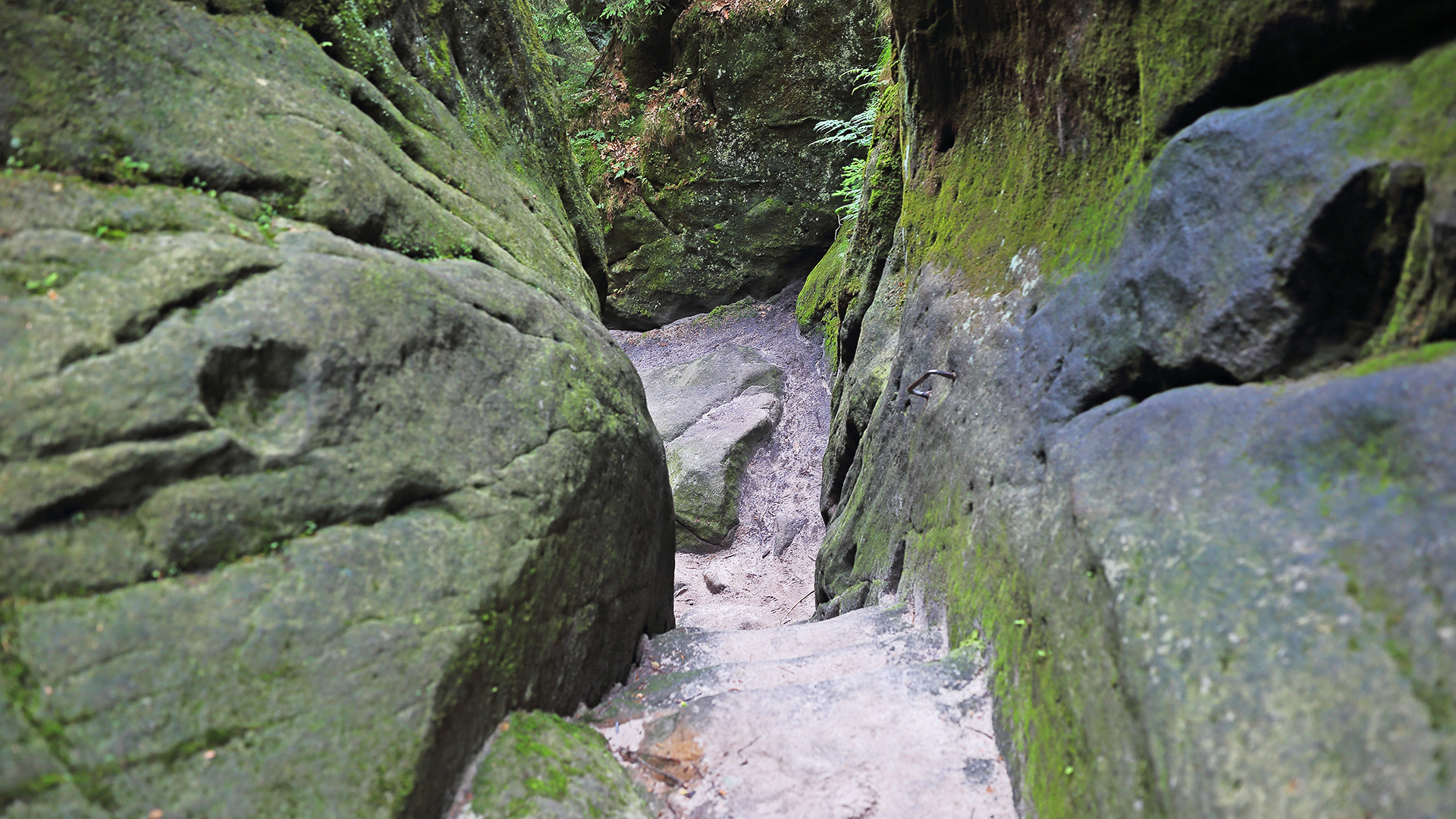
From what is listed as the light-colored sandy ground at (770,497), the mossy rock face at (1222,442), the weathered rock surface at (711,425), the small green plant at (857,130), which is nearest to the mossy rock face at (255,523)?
the mossy rock face at (1222,442)

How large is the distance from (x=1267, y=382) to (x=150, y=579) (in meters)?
3.59

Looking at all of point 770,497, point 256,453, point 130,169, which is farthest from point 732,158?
point 256,453

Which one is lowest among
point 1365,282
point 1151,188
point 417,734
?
point 417,734

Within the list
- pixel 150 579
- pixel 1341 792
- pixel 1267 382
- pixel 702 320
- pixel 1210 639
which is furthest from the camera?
pixel 702 320

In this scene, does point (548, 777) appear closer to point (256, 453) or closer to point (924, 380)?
point (256, 453)

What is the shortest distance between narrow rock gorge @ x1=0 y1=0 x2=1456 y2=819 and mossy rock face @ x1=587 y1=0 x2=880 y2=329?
8.76 metres

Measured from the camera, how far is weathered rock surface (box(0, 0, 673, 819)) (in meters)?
1.98

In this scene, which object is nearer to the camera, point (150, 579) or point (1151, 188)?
point (150, 579)

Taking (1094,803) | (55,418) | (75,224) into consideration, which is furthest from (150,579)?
(1094,803)

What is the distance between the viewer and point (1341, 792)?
5.22ft

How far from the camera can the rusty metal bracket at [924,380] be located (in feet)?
15.5

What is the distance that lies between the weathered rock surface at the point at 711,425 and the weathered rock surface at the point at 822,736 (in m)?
7.30

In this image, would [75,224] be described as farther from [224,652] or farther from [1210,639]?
[1210,639]

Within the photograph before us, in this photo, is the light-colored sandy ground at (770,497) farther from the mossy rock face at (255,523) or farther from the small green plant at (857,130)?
the mossy rock face at (255,523)
